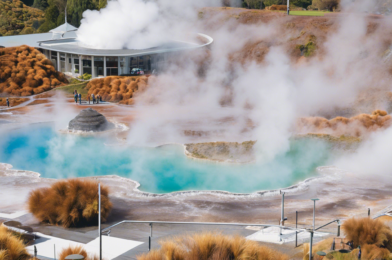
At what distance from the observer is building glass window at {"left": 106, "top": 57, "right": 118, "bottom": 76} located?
33469 mm

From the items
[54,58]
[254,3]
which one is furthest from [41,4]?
[254,3]

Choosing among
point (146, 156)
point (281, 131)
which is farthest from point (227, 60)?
point (146, 156)

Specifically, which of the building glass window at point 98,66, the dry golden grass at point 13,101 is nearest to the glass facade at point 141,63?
the building glass window at point 98,66

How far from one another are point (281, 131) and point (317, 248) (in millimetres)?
11679

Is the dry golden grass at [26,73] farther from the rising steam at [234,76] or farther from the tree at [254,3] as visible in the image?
the tree at [254,3]

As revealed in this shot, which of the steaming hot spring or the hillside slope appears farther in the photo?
the hillside slope

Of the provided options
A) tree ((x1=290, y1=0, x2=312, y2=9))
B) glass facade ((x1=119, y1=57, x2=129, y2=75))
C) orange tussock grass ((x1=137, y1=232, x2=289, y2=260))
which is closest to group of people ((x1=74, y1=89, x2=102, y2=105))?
glass facade ((x1=119, y1=57, x2=129, y2=75))

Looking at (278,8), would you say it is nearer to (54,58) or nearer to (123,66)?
(123,66)

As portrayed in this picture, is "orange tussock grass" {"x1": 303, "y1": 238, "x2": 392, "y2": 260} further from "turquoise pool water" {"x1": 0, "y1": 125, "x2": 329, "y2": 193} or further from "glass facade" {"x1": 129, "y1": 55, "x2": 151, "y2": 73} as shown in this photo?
"glass facade" {"x1": 129, "y1": 55, "x2": 151, "y2": 73}

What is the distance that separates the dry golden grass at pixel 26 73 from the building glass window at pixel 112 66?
309 cm

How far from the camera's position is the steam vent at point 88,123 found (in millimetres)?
23109

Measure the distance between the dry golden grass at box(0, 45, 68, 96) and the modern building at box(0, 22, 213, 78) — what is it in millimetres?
1304

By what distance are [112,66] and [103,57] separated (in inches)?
33.7

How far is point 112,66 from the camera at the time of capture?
110ft
